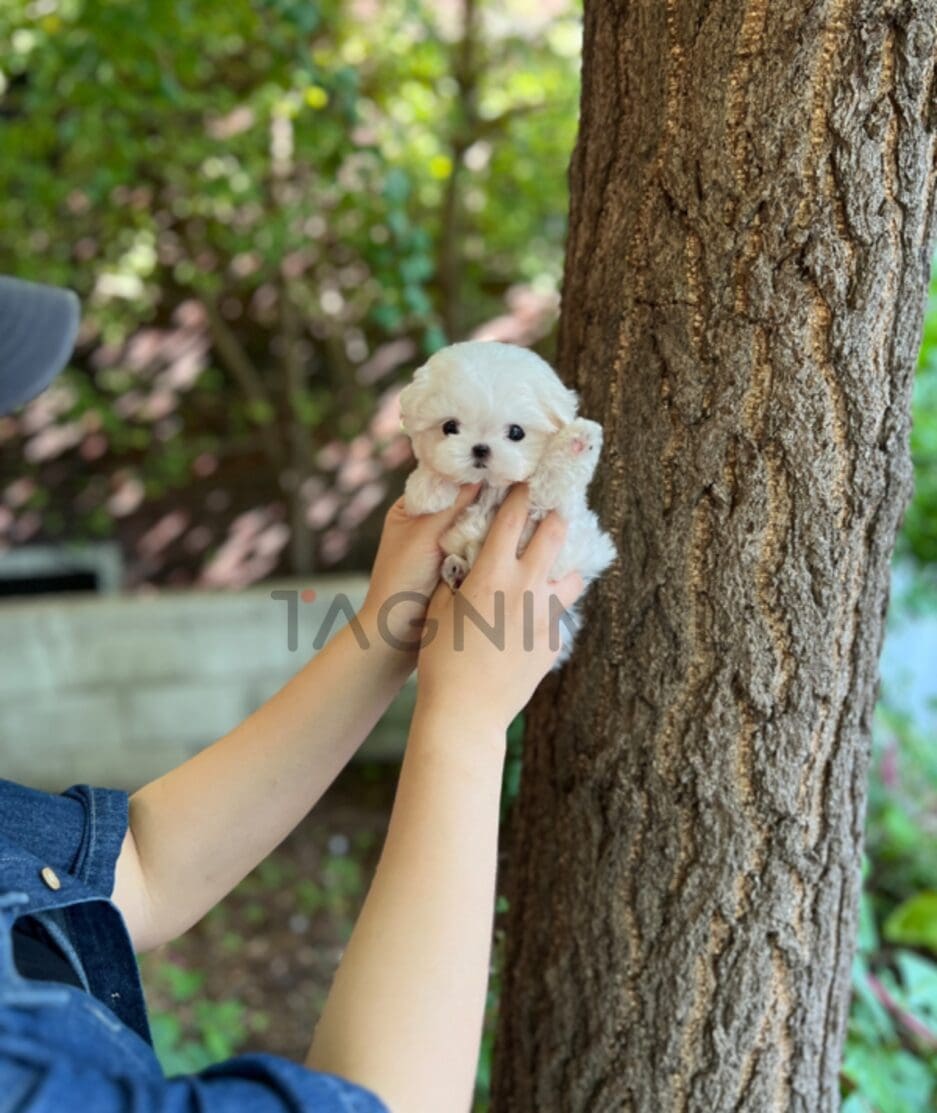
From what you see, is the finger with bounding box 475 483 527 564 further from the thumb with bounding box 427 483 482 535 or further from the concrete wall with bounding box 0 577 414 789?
the concrete wall with bounding box 0 577 414 789

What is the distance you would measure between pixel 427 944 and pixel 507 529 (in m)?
0.36

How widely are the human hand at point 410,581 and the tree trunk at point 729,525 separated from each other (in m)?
0.19

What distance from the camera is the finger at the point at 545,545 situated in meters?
0.84

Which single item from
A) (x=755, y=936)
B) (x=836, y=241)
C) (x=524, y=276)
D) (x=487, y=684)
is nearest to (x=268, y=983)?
(x=755, y=936)

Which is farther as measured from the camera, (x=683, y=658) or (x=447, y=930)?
(x=683, y=658)

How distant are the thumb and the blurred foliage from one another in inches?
53.8

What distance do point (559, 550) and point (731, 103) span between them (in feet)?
1.42

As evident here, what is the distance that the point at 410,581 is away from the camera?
0.91 metres

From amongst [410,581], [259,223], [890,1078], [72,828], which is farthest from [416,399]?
[259,223]

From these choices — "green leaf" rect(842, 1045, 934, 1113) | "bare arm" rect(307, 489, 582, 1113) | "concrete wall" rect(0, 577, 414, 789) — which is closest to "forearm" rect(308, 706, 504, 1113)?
"bare arm" rect(307, 489, 582, 1113)

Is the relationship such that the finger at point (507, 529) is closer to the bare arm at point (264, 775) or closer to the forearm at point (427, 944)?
the bare arm at point (264, 775)

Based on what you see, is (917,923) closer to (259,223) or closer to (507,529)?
(507,529)

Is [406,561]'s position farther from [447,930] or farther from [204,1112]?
[204,1112]

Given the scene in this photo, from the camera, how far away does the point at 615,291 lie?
0.96m
